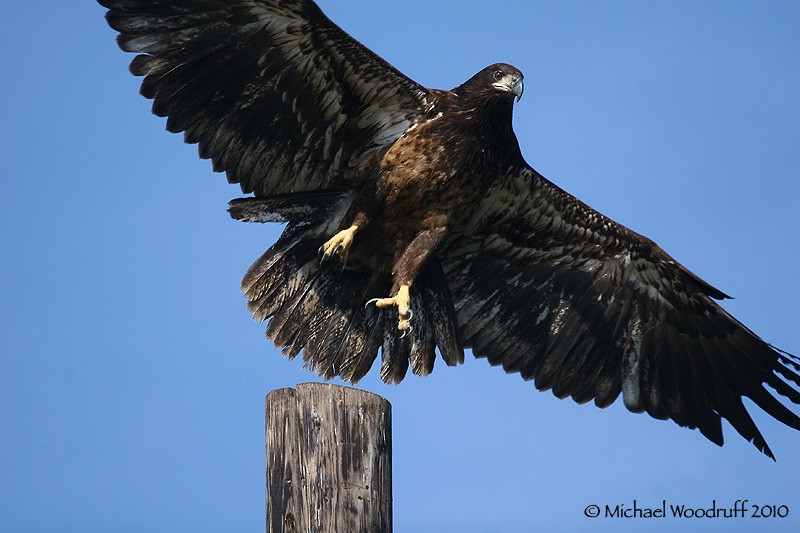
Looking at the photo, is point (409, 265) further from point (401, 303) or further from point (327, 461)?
point (327, 461)

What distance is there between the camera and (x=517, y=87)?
319 inches

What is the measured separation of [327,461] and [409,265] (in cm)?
266

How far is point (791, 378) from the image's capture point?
842 centimetres

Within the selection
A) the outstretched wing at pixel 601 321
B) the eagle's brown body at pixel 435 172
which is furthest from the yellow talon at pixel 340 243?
the outstretched wing at pixel 601 321

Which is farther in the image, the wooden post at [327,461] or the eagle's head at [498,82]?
the eagle's head at [498,82]

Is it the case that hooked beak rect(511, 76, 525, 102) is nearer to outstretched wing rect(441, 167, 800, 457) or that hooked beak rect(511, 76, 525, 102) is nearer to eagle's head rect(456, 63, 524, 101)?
eagle's head rect(456, 63, 524, 101)

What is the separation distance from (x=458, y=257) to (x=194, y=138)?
2.28m

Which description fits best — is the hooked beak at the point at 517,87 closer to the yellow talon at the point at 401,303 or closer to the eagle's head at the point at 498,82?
the eagle's head at the point at 498,82

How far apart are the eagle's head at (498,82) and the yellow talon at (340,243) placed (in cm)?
128

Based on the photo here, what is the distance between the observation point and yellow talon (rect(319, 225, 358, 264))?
771 centimetres

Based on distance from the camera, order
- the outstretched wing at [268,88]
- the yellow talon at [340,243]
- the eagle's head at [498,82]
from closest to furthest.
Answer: the outstretched wing at [268,88] < the yellow talon at [340,243] < the eagle's head at [498,82]

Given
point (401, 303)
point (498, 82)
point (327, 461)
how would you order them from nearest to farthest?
point (327, 461), point (401, 303), point (498, 82)

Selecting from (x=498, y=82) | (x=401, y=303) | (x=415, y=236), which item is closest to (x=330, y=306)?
(x=401, y=303)

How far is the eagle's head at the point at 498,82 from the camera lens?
804 centimetres
